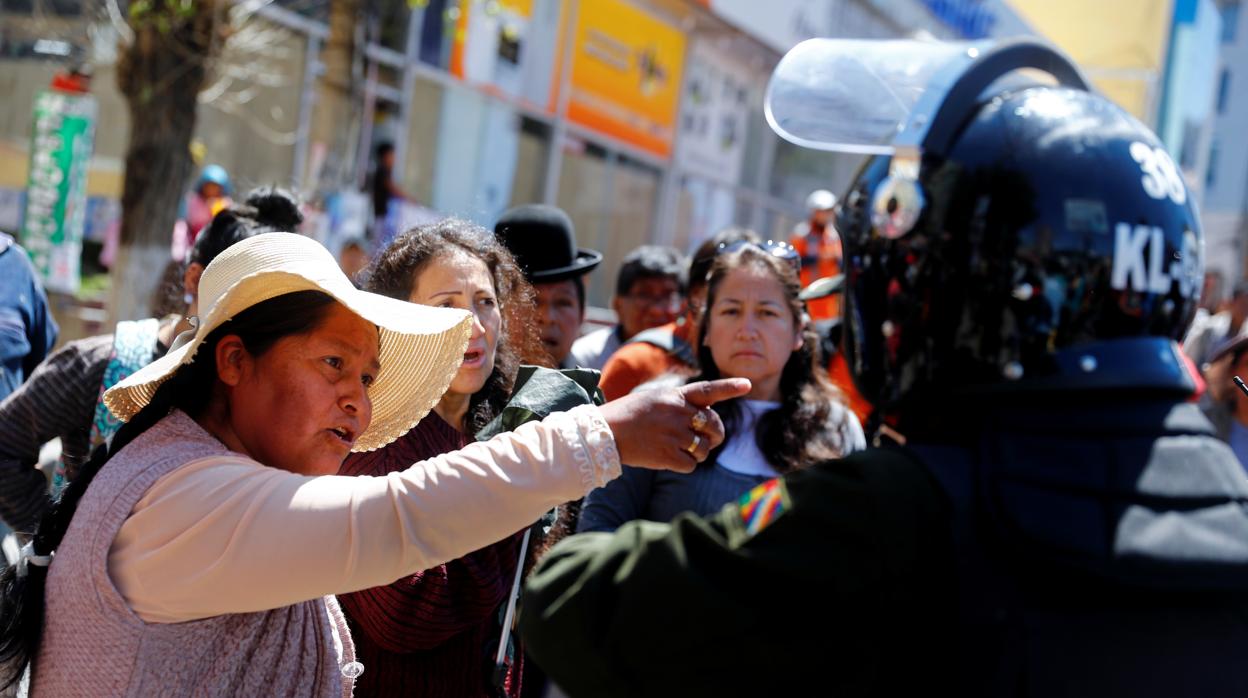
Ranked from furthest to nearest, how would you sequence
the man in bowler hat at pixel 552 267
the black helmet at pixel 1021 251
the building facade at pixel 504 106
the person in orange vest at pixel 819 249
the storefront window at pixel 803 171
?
the storefront window at pixel 803 171
the building facade at pixel 504 106
the person in orange vest at pixel 819 249
the man in bowler hat at pixel 552 267
the black helmet at pixel 1021 251

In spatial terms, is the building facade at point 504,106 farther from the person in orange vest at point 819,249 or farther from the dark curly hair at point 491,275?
the dark curly hair at point 491,275

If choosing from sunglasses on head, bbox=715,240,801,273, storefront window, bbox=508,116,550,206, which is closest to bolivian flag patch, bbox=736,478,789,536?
sunglasses on head, bbox=715,240,801,273

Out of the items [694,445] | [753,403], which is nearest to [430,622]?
[694,445]

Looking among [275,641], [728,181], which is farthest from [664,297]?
[728,181]

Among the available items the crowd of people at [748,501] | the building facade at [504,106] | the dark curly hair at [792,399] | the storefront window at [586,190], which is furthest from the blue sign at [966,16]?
the crowd of people at [748,501]

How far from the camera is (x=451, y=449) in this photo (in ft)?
A: 9.84

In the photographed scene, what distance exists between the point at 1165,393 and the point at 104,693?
1.58m

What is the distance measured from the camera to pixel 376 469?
9.30 feet

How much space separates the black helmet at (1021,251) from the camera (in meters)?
1.50

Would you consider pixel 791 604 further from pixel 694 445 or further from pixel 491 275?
pixel 491 275

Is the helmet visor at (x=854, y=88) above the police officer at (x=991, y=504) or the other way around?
above

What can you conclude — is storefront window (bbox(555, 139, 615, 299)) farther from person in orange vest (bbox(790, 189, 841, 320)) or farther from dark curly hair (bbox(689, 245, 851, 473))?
dark curly hair (bbox(689, 245, 851, 473))

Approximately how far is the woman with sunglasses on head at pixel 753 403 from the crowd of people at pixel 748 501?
594 mm

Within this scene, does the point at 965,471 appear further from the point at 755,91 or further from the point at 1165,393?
the point at 755,91
